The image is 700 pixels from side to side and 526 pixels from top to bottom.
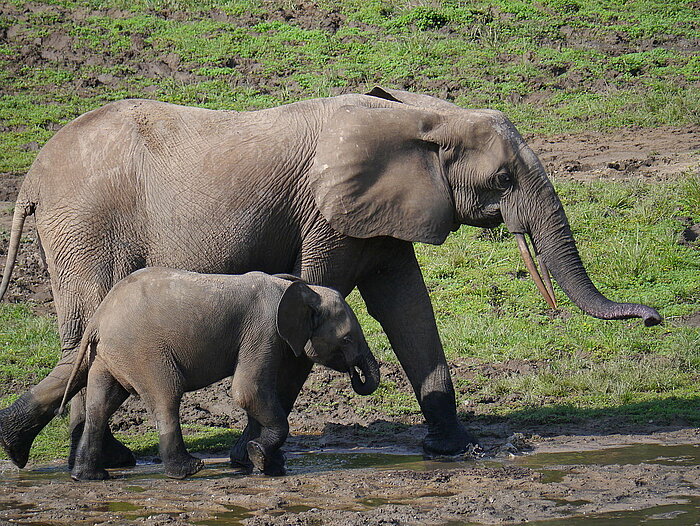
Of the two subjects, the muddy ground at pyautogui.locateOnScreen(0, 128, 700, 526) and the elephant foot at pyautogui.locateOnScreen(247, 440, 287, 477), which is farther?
the elephant foot at pyautogui.locateOnScreen(247, 440, 287, 477)

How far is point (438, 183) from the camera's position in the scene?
7.20 meters

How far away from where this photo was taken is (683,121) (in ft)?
49.0

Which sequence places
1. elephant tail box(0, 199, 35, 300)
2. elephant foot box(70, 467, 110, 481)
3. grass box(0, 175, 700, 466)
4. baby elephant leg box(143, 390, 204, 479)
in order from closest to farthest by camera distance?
baby elephant leg box(143, 390, 204, 479) < elephant foot box(70, 467, 110, 481) < elephant tail box(0, 199, 35, 300) < grass box(0, 175, 700, 466)

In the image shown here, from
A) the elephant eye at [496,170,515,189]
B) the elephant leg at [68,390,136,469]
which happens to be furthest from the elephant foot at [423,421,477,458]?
the elephant leg at [68,390,136,469]

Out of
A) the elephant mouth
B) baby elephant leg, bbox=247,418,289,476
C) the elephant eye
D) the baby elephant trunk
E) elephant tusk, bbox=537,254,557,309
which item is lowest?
baby elephant leg, bbox=247,418,289,476

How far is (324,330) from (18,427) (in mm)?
1849

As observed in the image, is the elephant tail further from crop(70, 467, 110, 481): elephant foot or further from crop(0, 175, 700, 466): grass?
crop(70, 467, 110, 481): elephant foot

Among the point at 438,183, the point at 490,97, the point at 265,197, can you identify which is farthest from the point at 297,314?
the point at 490,97

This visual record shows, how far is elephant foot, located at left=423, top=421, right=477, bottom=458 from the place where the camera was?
7.45 metres

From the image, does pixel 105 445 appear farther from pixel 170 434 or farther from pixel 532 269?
pixel 532 269

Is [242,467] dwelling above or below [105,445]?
below

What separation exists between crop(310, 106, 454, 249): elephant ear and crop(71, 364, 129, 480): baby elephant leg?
155cm

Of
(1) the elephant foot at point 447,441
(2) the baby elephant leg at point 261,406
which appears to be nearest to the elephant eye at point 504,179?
(1) the elephant foot at point 447,441

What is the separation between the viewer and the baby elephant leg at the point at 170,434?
6.62 m
